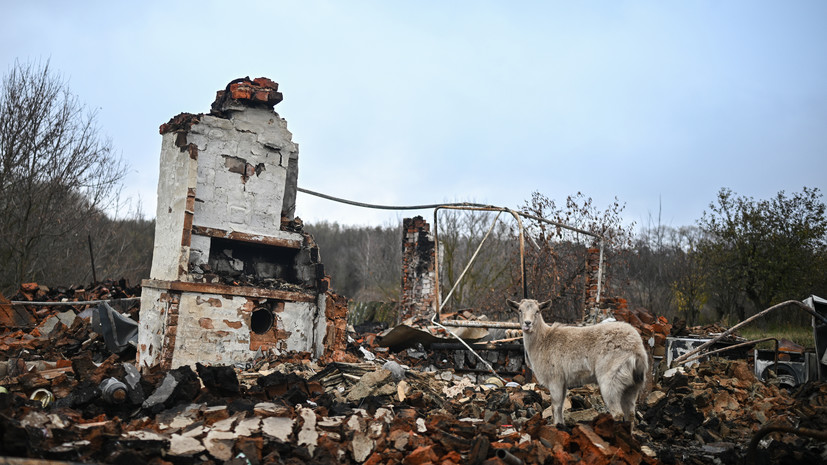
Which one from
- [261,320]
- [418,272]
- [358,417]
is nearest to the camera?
[358,417]

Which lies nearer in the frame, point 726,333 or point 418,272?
point 726,333

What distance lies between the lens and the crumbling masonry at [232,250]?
995cm

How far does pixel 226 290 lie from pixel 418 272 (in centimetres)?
618

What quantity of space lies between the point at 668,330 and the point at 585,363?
6.35 m

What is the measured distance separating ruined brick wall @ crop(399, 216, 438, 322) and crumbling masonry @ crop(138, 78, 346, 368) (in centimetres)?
385

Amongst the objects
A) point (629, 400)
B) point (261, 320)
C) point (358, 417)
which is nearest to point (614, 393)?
point (629, 400)

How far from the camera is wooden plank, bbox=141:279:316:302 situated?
977 centimetres

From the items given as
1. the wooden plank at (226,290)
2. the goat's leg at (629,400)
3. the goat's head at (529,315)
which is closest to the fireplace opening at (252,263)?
the wooden plank at (226,290)

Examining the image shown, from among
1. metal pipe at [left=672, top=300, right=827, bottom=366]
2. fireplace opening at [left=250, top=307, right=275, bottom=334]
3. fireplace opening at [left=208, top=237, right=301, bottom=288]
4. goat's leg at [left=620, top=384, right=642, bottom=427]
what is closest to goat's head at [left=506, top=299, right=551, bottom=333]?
goat's leg at [left=620, top=384, right=642, bottom=427]

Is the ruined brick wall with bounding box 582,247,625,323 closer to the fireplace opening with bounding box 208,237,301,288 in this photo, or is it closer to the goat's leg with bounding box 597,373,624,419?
the goat's leg with bounding box 597,373,624,419

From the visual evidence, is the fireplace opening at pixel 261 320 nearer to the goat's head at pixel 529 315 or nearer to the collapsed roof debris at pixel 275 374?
the collapsed roof debris at pixel 275 374

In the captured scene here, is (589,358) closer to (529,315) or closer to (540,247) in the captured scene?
(529,315)

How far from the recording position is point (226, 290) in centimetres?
1016

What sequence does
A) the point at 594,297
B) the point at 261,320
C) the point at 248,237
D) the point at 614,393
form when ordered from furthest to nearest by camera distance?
1. the point at 594,297
2. the point at 261,320
3. the point at 248,237
4. the point at 614,393
